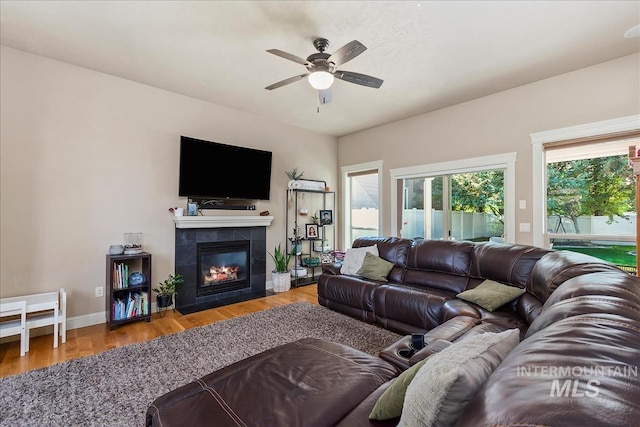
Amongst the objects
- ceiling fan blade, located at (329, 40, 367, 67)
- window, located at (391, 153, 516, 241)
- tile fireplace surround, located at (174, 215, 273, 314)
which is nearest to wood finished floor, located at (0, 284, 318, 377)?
tile fireplace surround, located at (174, 215, 273, 314)

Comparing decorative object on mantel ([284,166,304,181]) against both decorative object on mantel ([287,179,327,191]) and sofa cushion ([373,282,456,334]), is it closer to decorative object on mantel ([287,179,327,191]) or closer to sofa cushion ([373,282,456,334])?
decorative object on mantel ([287,179,327,191])

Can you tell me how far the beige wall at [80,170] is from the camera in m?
2.88

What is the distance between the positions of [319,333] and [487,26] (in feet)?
10.5

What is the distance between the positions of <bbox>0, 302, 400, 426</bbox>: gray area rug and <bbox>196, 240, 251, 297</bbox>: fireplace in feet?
3.42

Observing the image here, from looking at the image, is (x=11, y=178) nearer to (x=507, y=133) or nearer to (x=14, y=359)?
(x=14, y=359)

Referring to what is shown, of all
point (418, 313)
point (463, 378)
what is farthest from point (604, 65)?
point (463, 378)

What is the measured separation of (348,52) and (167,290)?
11.3 ft

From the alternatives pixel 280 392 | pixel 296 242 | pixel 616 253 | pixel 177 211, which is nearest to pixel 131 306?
pixel 177 211

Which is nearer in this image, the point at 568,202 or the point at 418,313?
the point at 418,313

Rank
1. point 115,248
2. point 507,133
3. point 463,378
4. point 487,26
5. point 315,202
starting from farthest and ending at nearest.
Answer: point 315,202, point 507,133, point 115,248, point 487,26, point 463,378

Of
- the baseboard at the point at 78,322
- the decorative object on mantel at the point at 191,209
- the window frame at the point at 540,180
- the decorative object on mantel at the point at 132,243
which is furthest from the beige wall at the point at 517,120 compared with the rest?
the baseboard at the point at 78,322

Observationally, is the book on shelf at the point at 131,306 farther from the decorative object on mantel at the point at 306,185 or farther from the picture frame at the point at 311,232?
the picture frame at the point at 311,232

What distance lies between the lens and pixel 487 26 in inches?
95.9

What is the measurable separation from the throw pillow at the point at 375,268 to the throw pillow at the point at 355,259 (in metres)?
0.07
